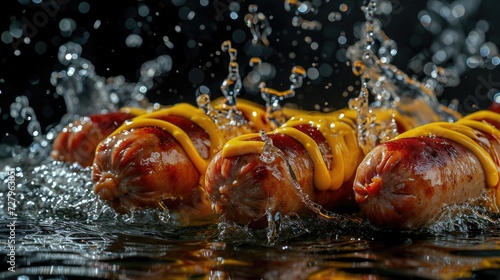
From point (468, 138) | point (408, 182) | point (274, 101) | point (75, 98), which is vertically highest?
point (75, 98)

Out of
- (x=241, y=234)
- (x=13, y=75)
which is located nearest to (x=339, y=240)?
(x=241, y=234)

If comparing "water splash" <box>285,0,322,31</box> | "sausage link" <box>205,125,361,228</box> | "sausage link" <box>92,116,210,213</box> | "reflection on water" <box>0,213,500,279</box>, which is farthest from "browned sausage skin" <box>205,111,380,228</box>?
"water splash" <box>285,0,322,31</box>

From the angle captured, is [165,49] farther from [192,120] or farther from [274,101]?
[192,120]

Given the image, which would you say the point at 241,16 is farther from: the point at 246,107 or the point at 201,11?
the point at 246,107

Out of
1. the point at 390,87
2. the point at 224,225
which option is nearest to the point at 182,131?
the point at 224,225

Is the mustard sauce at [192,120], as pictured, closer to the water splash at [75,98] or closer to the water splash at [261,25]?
the water splash at [261,25]

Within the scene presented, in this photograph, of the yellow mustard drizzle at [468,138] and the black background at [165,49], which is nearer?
the yellow mustard drizzle at [468,138]

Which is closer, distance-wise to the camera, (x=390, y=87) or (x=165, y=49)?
(x=390, y=87)

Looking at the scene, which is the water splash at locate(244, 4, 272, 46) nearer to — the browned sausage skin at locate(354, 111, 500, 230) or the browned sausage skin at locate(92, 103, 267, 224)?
the browned sausage skin at locate(92, 103, 267, 224)

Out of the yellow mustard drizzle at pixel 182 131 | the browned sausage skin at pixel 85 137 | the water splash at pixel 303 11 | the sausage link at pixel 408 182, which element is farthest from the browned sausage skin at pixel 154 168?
the water splash at pixel 303 11
